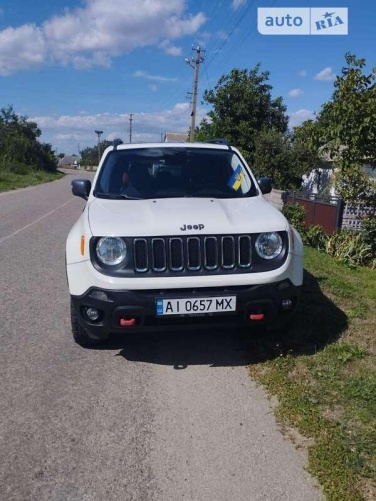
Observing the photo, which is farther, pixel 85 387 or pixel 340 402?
pixel 85 387

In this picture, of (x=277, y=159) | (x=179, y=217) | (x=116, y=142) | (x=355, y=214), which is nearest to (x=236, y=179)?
(x=179, y=217)

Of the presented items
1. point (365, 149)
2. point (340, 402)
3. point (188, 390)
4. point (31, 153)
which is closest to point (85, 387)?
point (188, 390)

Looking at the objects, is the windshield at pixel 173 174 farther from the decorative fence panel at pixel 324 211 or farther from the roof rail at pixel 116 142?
the decorative fence panel at pixel 324 211

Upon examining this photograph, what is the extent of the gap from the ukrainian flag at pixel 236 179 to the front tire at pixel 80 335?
201cm

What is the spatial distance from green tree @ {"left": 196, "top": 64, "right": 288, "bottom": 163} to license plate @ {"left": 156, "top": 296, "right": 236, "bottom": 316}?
2216 centimetres

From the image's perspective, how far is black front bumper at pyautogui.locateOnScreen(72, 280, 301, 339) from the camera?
3822mm

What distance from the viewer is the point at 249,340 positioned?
484 centimetres

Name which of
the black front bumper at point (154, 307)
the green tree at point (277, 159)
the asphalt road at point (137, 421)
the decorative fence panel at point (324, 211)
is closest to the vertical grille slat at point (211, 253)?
the black front bumper at point (154, 307)

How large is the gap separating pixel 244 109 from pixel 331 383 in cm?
2328

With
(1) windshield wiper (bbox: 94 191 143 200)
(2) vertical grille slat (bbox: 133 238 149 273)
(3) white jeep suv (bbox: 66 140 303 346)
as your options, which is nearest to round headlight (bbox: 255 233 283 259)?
→ (3) white jeep suv (bbox: 66 140 303 346)

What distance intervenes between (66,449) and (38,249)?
692 cm

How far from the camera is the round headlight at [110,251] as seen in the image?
12.8ft

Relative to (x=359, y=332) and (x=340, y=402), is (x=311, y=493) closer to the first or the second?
(x=340, y=402)

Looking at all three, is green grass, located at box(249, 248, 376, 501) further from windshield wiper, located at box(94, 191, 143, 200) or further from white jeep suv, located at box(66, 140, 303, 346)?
windshield wiper, located at box(94, 191, 143, 200)
